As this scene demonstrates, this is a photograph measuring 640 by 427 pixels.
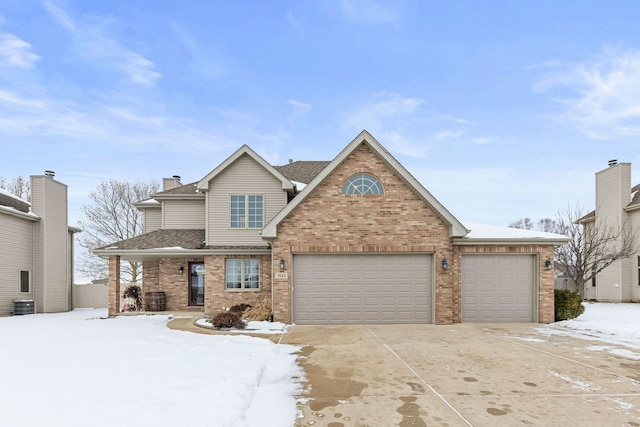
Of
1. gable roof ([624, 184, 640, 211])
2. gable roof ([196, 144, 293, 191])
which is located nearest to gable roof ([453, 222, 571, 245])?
gable roof ([196, 144, 293, 191])

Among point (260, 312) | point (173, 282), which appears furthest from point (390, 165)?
point (173, 282)

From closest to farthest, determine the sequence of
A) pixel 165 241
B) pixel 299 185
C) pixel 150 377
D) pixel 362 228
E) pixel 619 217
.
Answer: pixel 150 377, pixel 362 228, pixel 165 241, pixel 299 185, pixel 619 217

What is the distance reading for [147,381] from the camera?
566 centimetres

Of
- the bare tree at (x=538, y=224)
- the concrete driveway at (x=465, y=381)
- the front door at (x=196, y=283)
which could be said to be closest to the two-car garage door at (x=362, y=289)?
the concrete driveway at (x=465, y=381)

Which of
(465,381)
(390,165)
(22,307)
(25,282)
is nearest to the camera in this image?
(465,381)

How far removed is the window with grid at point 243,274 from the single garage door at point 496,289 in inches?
330

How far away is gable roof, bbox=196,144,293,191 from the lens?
1523 centimetres

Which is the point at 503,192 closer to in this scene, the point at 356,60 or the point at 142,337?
the point at 356,60

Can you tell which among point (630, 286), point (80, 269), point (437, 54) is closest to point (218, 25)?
point (437, 54)

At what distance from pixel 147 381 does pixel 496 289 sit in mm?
11867

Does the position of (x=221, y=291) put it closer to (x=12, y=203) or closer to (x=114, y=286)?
(x=114, y=286)

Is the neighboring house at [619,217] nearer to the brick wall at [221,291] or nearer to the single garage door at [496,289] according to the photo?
the single garage door at [496,289]

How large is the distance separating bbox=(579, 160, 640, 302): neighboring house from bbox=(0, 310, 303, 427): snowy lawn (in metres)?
23.6

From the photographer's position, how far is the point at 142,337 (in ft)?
31.6
